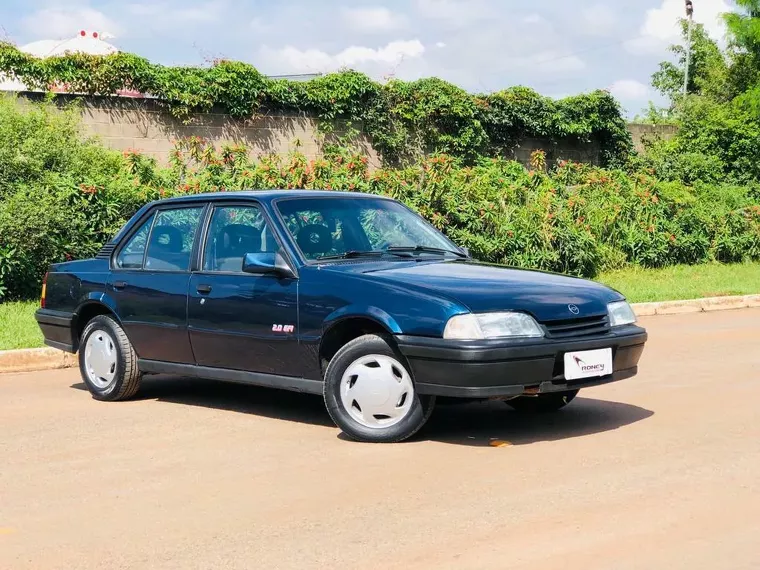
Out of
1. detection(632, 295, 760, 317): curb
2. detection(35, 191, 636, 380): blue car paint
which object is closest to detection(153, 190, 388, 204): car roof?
detection(35, 191, 636, 380): blue car paint

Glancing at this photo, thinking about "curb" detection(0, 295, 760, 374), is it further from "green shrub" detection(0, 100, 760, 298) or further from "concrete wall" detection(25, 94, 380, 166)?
"concrete wall" detection(25, 94, 380, 166)

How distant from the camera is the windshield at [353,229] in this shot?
7520mm

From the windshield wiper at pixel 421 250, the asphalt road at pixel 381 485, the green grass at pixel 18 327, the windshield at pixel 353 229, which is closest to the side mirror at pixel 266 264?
the windshield at pixel 353 229

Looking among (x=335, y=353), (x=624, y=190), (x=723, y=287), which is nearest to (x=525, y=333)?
(x=335, y=353)

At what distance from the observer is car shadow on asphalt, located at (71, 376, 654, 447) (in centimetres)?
→ 702

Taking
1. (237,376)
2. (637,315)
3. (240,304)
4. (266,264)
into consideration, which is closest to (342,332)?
(266,264)

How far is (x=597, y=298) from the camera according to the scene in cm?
701

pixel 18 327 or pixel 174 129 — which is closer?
pixel 18 327

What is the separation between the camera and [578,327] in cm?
680

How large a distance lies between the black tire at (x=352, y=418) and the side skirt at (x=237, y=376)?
0.27 meters

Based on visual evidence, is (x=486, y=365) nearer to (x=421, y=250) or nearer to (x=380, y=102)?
(x=421, y=250)

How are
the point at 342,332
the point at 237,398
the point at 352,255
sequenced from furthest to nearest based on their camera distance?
the point at 237,398, the point at 352,255, the point at 342,332

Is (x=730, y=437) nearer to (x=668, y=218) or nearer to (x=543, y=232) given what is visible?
(x=543, y=232)

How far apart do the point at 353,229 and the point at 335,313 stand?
1.01 meters
